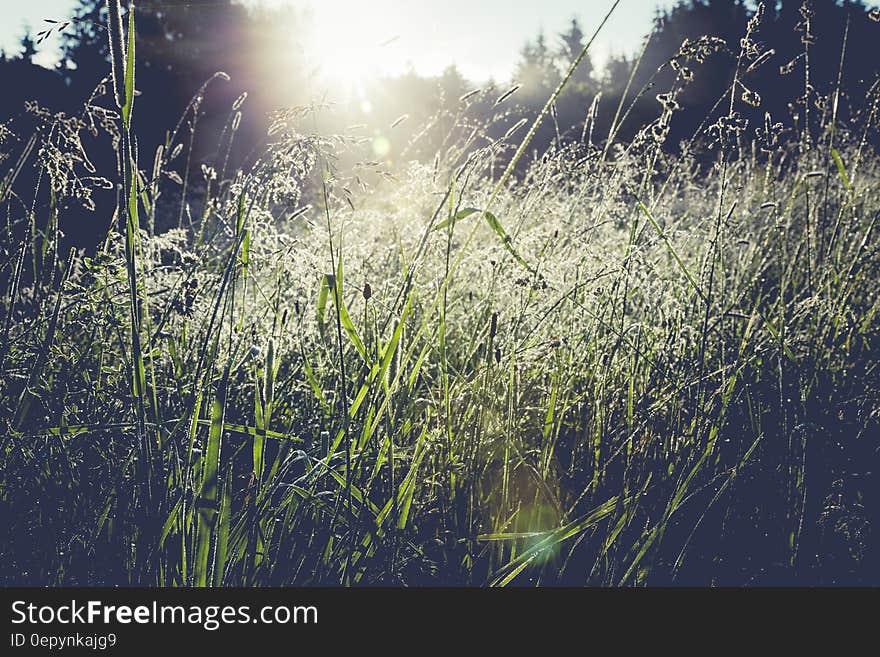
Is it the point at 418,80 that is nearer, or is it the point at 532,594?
the point at 532,594

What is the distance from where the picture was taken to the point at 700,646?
0.92m

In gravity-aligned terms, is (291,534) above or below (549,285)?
below

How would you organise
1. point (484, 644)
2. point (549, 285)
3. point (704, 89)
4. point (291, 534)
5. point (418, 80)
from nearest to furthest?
point (484, 644), point (291, 534), point (549, 285), point (704, 89), point (418, 80)

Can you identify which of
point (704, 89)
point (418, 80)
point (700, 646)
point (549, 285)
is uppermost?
point (418, 80)

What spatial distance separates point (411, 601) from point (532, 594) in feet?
0.59

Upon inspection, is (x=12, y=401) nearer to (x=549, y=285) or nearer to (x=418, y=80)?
(x=549, y=285)

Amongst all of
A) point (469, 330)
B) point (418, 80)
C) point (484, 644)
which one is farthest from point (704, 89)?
point (484, 644)

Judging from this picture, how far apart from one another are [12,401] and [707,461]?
4.03ft

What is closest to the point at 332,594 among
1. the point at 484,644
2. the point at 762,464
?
the point at 484,644

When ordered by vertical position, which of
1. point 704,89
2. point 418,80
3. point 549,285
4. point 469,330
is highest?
point 418,80

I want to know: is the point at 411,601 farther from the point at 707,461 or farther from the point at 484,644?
the point at 707,461

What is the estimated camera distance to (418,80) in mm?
23828

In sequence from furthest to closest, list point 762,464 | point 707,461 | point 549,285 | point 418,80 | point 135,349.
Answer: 1. point 418,80
2. point 549,285
3. point 762,464
4. point 707,461
5. point 135,349

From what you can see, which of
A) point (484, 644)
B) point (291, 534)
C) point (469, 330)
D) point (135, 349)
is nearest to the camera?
point (135, 349)
